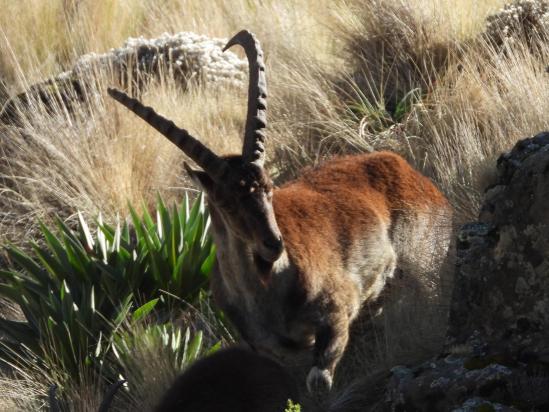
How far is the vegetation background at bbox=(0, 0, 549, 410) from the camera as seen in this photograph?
8.97 meters

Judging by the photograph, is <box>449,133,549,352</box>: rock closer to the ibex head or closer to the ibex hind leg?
the ibex hind leg

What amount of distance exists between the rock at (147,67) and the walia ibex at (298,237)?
4870 mm

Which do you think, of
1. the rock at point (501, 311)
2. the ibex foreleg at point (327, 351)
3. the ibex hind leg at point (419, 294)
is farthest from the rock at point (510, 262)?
the ibex foreleg at point (327, 351)

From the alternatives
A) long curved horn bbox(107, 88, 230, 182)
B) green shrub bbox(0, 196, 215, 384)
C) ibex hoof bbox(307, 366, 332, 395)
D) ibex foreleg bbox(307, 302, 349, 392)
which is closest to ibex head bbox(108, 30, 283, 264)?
long curved horn bbox(107, 88, 230, 182)

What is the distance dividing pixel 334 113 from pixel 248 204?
15.2 feet

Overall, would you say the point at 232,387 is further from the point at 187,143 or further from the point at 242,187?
the point at 187,143

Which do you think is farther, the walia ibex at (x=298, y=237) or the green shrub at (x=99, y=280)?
the green shrub at (x=99, y=280)

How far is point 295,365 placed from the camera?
6660 mm

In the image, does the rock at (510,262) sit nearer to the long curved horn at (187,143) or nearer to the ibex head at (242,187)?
the ibex head at (242,187)

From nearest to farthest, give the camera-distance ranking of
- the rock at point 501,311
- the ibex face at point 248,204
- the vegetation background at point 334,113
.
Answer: the rock at point 501,311 → the ibex face at point 248,204 → the vegetation background at point 334,113

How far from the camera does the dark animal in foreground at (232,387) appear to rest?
541 centimetres

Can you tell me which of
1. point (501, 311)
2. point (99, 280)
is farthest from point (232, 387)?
point (99, 280)

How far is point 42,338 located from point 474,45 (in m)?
5.13

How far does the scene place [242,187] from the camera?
574cm
